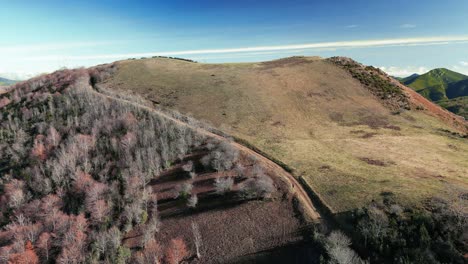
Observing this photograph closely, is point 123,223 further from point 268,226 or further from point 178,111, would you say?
point 178,111

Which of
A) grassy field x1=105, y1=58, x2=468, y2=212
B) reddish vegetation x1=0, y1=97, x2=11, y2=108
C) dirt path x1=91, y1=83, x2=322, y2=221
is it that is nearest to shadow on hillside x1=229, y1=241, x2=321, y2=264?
dirt path x1=91, y1=83, x2=322, y2=221

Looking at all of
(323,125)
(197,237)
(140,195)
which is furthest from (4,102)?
(323,125)

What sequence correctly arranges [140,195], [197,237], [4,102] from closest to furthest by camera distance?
1. [197,237]
2. [140,195]
3. [4,102]

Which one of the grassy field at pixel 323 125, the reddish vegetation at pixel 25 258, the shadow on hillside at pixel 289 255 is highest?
the grassy field at pixel 323 125

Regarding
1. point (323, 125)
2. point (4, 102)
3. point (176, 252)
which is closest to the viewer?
point (176, 252)

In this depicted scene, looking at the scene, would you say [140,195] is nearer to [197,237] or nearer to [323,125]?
[197,237]

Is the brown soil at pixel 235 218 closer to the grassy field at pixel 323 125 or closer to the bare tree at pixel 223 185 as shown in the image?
the bare tree at pixel 223 185

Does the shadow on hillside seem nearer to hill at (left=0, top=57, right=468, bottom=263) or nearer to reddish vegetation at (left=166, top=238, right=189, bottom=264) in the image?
hill at (left=0, top=57, right=468, bottom=263)

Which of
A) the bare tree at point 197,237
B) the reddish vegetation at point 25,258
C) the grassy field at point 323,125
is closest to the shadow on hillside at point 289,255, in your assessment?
the bare tree at point 197,237
